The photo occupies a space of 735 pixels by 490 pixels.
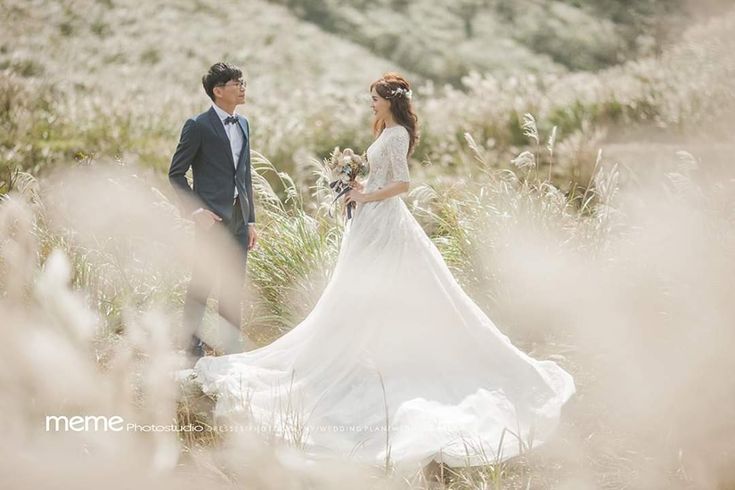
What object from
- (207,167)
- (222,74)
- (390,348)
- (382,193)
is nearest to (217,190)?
(207,167)

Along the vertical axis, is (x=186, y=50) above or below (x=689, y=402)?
below

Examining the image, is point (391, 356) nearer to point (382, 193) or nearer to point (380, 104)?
point (382, 193)

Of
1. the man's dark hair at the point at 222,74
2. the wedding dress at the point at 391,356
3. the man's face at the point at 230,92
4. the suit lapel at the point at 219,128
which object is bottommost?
the wedding dress at the point at 391,356

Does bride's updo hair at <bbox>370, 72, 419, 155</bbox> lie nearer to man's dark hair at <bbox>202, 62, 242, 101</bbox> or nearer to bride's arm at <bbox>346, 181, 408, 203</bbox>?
bride's arm at <bbox>346, 181, 408, 203</bbox>

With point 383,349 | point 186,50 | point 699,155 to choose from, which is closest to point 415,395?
point 383,349

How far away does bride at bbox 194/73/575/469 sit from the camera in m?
3.71

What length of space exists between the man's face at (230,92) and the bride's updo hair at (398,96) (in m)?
0.75

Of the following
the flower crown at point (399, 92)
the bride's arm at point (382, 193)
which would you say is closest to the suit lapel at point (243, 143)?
the bride's arm at point (382, 193)

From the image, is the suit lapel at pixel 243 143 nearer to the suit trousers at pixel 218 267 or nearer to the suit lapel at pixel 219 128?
the suit lapel at pixel 219 128

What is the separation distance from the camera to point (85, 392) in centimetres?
188

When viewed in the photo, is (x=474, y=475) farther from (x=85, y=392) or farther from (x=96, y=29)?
(x=96, y=29)

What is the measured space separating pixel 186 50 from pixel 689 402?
10293mm

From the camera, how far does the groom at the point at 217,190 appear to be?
13.6ft

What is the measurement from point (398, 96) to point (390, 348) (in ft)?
4.17
